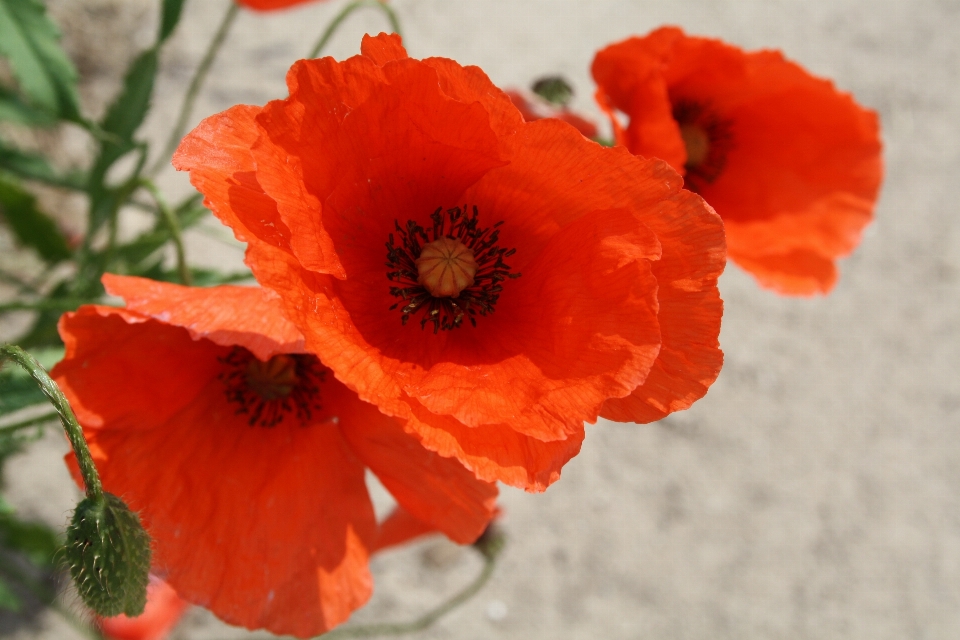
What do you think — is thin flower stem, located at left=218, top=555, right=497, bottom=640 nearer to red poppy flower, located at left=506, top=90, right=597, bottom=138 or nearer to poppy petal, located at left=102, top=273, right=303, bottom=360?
red poppy flower, located at left=506, top=90, right=597, bottom=138

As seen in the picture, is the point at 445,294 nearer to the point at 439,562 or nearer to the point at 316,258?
the point at 316,258

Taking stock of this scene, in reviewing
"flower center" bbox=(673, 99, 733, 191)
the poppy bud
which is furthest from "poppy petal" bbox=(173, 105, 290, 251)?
the poppy bud

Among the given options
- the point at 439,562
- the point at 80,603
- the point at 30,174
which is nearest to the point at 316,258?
the point at 80,603

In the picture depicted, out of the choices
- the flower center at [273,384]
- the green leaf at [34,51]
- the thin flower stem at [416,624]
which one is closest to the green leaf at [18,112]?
the green leaf at [34,51]

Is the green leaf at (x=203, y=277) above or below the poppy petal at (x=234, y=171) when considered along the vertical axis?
below

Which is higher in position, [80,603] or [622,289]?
[622,289]

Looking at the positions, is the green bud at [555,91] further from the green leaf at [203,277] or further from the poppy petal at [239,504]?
the poppy petal at [239,504]
